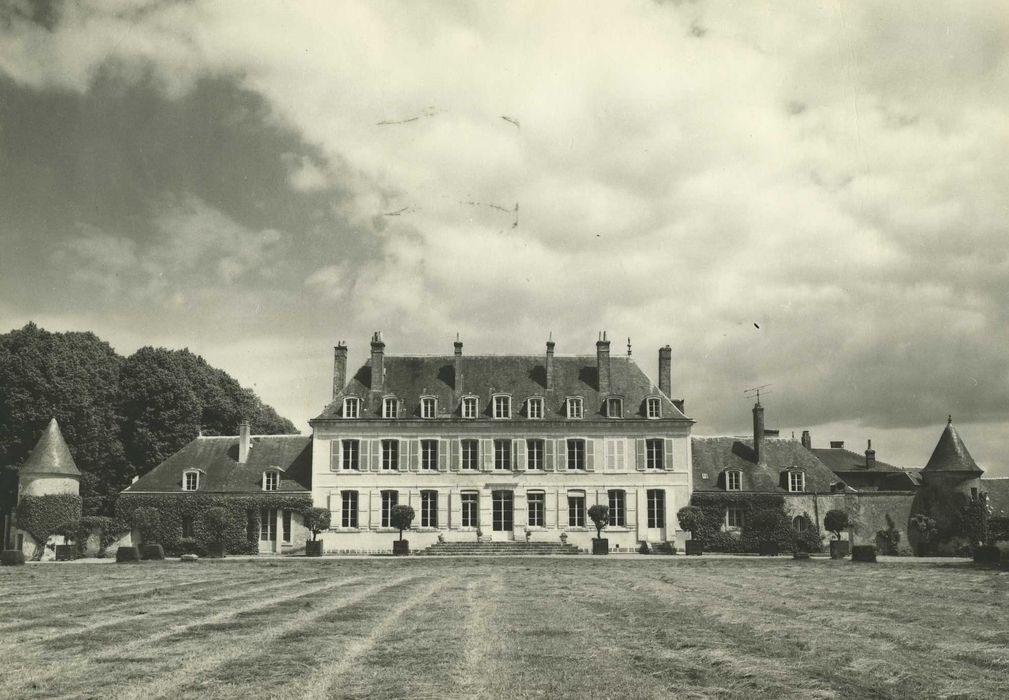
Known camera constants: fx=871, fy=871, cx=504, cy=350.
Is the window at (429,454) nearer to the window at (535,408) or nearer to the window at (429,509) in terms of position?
the window at (429,509)

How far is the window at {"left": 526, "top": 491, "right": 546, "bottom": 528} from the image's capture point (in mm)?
33906

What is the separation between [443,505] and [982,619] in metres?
24.6

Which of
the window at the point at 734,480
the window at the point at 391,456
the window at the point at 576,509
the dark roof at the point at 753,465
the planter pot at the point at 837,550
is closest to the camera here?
the planter pot at the point at 837,550

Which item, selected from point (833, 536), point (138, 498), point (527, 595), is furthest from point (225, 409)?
point (527, 595)

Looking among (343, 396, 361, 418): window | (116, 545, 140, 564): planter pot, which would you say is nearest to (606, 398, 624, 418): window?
(343, 396, 361, 418): window

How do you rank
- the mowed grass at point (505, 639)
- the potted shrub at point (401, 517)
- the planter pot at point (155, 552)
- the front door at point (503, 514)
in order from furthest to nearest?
the front door at point (503, 514) → the potted shrub at point (401, 517) → the planter pot at point (155, 552) → the mowed grass at point (505, 639)

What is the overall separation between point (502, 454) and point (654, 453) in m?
6.01

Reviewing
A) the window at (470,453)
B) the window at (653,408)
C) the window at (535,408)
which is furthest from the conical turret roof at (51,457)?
the window at (653,408)

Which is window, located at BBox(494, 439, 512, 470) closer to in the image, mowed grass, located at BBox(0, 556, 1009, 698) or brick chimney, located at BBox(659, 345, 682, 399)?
brick chimney, located at BBox(659, 345, 682, 399)

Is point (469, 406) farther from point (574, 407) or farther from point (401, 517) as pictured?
point (401, 517)

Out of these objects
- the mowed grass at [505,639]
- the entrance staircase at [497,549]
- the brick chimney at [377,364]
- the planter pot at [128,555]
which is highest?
the brick chimney at [377,364]

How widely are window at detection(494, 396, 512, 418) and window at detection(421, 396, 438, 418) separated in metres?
2.39

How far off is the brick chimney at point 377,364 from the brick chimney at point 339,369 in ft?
4.52

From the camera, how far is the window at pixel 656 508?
33.8m
